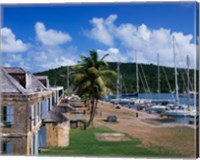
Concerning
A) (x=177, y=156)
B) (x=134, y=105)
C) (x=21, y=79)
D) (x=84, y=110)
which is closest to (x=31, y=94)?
(x=21, y=79)

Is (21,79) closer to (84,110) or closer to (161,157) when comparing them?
(84,110)

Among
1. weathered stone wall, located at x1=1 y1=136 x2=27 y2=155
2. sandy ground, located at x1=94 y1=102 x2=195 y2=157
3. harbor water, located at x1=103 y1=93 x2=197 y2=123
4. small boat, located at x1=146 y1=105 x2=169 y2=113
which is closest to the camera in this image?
sandy ground, located at x1=94 y1=102 x2=195 y2=157

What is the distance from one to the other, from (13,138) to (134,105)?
2.39 m

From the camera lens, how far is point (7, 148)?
1113 cm

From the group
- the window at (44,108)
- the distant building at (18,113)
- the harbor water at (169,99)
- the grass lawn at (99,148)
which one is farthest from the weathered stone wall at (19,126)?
the harbor water at (169,99)

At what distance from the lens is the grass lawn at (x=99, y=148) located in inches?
432

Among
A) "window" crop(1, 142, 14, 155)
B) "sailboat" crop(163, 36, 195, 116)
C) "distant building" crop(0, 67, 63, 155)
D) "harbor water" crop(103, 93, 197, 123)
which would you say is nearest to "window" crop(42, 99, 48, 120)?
"distant building" crop(0, 67, 63, 155)

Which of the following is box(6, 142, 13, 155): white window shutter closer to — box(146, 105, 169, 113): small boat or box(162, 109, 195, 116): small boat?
box(146, 105, 169, 113): small boat

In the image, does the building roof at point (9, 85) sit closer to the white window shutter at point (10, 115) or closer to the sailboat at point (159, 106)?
the white window shutter at point (10, 115)

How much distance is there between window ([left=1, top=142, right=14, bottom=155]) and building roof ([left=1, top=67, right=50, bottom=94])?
0.95 meters

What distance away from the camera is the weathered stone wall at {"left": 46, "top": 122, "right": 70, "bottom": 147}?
11602 millimetres

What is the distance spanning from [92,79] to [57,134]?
1237 millimetres

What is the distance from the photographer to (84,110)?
11.7 metres

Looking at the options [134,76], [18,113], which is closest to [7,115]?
[18,113]
